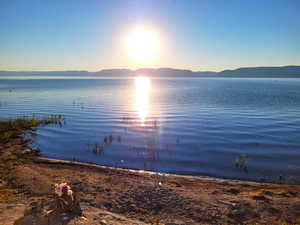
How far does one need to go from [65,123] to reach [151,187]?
2215 centimetres

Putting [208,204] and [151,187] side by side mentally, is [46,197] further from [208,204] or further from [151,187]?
[208,204]

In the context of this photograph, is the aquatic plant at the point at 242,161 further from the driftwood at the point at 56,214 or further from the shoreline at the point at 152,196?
the driftwood at the point at 56,214

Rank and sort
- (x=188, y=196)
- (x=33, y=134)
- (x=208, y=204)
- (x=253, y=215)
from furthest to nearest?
(x=33, y=134) < (x=188, y=196) < (x=208, y=204) < (x=253, y=215)

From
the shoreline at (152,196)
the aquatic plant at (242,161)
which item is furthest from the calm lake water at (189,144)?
the shoreline at (152,196)

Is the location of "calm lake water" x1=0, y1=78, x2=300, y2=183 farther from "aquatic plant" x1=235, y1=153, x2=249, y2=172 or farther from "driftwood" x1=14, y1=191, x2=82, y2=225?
"driftwood" x1=14, y1=191, x2=82, y2=225

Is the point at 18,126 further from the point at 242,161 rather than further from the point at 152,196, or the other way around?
the point at 242,161

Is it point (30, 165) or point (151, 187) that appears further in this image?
point (30, 165)

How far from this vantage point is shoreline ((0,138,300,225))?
8516mm

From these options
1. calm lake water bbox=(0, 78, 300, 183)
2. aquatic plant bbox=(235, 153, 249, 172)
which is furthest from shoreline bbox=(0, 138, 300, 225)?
aquatic plant bbox=(235, 153, 249, 172)

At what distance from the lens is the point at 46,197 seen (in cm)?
970

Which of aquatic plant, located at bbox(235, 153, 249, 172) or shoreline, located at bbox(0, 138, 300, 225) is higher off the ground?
shoreline, located at bbox(0, 138, 300, 225)

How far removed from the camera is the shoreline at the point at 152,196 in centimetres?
852

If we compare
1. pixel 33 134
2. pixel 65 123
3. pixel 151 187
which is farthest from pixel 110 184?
pixel 65 123

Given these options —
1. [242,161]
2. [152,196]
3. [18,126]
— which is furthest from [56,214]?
[18,126]
